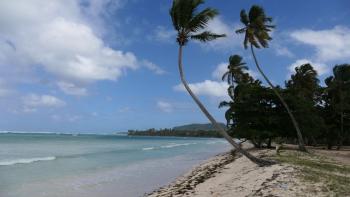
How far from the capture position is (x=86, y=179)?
22250mm

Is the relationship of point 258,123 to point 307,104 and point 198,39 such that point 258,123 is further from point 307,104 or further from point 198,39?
point 198,39

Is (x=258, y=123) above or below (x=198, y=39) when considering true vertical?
below

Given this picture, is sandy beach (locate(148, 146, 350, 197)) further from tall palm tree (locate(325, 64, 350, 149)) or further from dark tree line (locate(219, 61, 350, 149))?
tall palm tree (locate(325, 64, 350, 149))

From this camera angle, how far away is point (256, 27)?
30531 mm

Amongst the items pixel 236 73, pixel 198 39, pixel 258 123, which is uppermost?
pixel 236 73

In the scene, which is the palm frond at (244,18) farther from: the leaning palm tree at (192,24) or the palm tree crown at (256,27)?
the leaning palm tree at (192,24)

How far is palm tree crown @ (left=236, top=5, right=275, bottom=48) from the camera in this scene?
30.3 m

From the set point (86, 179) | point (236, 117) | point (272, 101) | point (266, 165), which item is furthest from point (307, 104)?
point (86, 179)

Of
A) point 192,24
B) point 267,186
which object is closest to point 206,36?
point 192,24

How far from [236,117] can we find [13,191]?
946 inches

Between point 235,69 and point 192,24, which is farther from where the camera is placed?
point 235,69

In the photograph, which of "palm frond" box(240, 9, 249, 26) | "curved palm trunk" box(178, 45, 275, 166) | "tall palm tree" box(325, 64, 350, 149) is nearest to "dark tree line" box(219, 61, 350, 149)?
"tall palm tree" box(325, 64, 350, 149)

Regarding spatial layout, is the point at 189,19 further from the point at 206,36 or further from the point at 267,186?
the point at 267,186

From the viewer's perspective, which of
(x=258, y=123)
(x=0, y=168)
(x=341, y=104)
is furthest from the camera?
(x=341, y=104)
